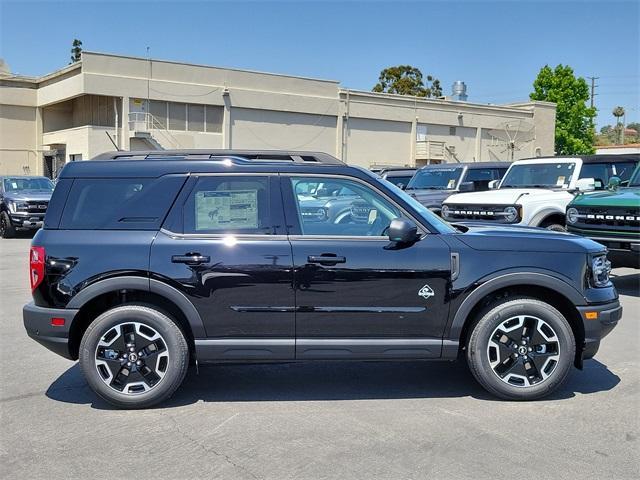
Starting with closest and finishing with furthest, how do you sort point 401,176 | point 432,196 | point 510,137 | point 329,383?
point 329,383, point 432,196, point 401,176, point 510,137

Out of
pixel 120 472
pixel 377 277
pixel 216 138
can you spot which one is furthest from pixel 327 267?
pixel 216 138

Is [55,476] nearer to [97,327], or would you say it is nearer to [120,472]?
[120,472]

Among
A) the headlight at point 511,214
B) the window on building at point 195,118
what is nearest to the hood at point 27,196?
the headlight at point 511,214


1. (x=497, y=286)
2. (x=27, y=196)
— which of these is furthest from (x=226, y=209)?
(x=27, y=196)

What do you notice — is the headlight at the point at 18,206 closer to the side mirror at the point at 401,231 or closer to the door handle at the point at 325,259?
the door handle at the point at 325,259

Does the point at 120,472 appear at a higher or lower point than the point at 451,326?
lower

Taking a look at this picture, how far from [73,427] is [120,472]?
0.90 meters

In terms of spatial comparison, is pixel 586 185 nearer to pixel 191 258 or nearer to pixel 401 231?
pixel 401 231

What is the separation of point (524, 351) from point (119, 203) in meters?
3.32

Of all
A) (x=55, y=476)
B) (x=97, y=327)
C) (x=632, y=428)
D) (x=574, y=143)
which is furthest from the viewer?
(x=574, y=143)

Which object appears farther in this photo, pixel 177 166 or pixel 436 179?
pixel 436 179

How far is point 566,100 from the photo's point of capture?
189 feet

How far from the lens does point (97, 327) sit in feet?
16.0

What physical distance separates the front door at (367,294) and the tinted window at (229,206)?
0.26 metres
